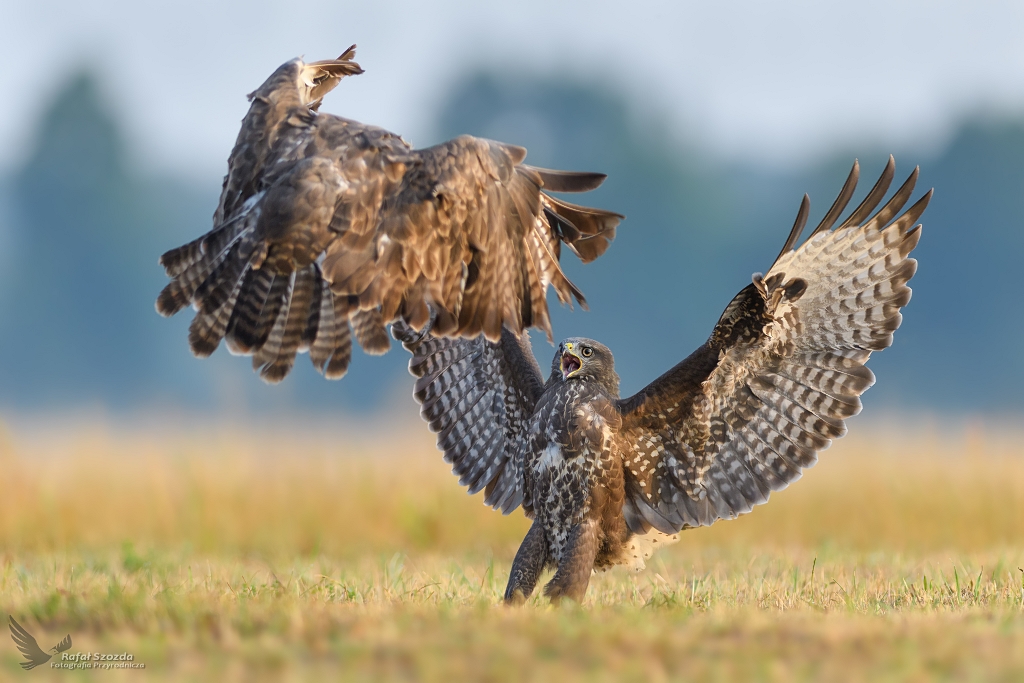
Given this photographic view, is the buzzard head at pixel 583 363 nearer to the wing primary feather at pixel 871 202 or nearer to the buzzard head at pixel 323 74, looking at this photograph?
the wing primary feather at pixel 871 202

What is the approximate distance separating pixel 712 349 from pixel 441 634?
2.09 metres

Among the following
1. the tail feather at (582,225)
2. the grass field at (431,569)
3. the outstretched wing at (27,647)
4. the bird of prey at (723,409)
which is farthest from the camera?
the tail feather at (582,225)

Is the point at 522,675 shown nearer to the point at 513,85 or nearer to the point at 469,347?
the point at 469,347

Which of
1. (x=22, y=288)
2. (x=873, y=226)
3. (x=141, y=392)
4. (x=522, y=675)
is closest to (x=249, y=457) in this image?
(x=873, y=226)

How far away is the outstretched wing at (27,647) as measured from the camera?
3618 mm

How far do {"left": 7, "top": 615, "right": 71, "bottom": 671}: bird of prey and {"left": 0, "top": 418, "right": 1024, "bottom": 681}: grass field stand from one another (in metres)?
0.05

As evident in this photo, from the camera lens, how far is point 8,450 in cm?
949

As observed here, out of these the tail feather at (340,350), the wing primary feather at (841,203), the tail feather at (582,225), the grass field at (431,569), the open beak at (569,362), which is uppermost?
the wing primary feather at (841,203)

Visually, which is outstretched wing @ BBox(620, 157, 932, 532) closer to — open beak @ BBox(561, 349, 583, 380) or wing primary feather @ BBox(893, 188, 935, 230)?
wing primary feather @ BBox(893, 188, 935, 230)

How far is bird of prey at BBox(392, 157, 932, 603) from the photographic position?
5234mm

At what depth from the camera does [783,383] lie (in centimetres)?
547

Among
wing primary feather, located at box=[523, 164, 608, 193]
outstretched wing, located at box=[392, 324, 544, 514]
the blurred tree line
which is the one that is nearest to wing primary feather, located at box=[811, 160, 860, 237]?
wing primary feather, located at box=[523, 164, 608, 193]

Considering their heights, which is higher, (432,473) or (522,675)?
(432,473)

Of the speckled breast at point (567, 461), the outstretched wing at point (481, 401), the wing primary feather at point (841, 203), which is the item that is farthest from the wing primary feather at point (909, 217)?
the outstretched wing at point (481, 401)
